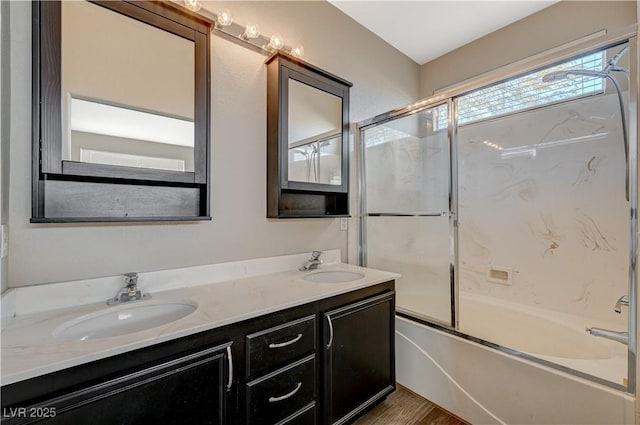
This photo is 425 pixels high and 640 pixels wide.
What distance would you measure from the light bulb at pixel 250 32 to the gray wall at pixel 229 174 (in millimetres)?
67

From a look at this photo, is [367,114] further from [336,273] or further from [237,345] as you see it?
[237,345]

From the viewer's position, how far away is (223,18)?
4.88 feet

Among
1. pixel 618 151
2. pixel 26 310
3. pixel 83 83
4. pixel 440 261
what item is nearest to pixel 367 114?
pixel 440 261

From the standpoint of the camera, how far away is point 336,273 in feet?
6.21

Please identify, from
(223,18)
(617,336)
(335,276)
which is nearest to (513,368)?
(617,336)

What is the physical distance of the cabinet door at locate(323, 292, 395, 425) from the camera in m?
1.37


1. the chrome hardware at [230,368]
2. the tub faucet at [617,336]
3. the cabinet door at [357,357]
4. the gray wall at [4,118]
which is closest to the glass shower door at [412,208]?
the cabinet door at [357,357]

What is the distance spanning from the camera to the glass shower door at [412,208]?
193 cm

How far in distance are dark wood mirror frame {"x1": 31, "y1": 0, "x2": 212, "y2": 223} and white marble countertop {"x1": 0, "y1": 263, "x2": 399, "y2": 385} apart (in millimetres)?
363

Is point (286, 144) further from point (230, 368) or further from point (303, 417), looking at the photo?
point (303, 417)

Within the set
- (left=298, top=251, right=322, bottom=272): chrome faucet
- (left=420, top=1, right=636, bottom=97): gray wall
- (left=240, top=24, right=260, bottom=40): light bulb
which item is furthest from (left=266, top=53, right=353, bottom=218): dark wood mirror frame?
(left=420, top=1, right=636, bottom=97): gray wall

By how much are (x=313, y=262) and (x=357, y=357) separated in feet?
2.11

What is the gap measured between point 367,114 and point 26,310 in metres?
2.44

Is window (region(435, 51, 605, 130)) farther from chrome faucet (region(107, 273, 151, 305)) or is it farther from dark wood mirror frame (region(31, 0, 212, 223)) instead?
chrome faucet (region(107, 273, 151, 305))
